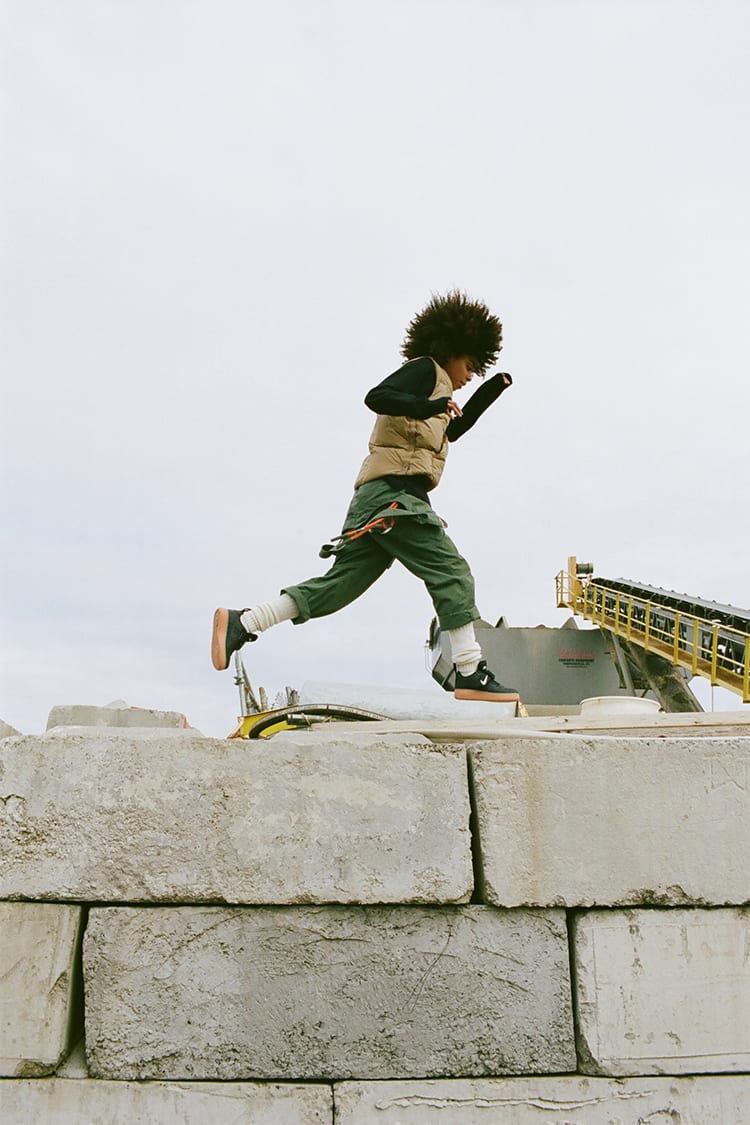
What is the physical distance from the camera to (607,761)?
8.80 ft

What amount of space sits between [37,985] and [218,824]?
708mm

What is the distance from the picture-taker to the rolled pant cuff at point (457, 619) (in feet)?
12.7

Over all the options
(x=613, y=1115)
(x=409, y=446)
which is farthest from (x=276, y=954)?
(x=409, y=446)

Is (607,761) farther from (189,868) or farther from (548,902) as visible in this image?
(189,868)

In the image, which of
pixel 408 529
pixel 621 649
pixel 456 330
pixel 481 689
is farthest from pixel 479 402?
pixel 621 649

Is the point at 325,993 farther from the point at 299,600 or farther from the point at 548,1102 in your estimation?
the point at 299,600

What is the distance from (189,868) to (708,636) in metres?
16.2

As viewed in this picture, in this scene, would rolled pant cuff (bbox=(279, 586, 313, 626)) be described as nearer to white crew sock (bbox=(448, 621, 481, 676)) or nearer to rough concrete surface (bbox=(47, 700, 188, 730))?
white crew sock (bbox=(448, 621, 481, 676))

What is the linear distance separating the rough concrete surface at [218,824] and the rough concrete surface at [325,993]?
0.10 metres

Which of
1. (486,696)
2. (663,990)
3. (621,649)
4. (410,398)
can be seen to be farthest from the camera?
(621,649)

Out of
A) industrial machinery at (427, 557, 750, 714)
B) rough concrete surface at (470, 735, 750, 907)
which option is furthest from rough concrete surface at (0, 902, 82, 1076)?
industrial machinery at (427, 557, 750, 714)

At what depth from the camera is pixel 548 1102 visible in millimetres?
2545

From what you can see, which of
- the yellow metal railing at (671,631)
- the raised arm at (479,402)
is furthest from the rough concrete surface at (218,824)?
the yellow metal railing at (671,631)

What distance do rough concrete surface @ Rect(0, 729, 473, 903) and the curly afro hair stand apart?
7.82 ft
